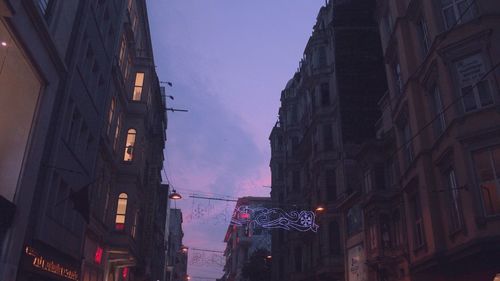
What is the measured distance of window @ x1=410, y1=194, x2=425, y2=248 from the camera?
20.3 metres

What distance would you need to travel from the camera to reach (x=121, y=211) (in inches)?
1081

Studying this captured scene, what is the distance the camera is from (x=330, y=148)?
124ft

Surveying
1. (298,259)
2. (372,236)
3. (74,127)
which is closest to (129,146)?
(74,127)

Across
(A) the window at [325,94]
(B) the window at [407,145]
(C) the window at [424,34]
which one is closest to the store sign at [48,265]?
(B) the window at [407,145]

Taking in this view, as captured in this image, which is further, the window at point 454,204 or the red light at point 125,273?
the red light at point 125,273

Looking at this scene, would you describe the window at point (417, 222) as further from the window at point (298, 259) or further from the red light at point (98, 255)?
the window at point (298, 259)

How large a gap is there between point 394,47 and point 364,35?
52.2ft

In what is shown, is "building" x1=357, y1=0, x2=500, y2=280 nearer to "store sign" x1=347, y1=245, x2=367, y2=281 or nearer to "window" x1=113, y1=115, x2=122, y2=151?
"store sign" x1=347, y1=245, x2=367, y2=281

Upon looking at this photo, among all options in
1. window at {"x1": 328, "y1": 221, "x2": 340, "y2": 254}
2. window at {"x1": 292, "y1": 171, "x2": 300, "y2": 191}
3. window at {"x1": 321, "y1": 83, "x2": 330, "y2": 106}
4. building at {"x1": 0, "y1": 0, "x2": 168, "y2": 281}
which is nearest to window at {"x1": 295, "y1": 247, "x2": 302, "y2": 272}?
window at {"x1": 292, "y1": 171, "x2": 300, "y2": 191}

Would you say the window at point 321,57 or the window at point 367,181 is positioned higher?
the window at point 321,57

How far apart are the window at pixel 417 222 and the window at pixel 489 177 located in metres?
4.76

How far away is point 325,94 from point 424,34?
745 inches

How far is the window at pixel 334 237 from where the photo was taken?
115 ft

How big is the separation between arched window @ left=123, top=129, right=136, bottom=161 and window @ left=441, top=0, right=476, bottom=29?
63.5 feet
